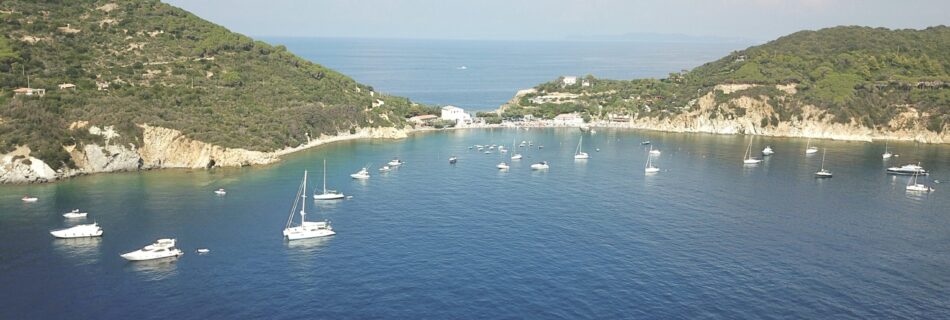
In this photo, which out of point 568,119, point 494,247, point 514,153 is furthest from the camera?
point 568,119

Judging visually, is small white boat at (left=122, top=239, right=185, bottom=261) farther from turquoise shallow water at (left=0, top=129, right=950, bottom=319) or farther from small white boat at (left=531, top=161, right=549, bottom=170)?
small white boat at (left=531, top=161, right=549, bottom=170)

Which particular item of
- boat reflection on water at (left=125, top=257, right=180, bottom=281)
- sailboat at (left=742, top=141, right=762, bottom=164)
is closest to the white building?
sailboat at (left=742, top=141, right=762, bottom=164)

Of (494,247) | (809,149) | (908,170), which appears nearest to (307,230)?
(494,247)

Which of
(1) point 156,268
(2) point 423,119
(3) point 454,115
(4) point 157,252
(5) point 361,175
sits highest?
(3) point 454,115

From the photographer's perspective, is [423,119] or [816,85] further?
[423,119]

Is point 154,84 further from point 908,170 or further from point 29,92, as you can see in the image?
point 908,170

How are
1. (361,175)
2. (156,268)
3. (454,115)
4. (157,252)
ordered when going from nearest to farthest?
(156,268) → (157,252) → (361,175) → (454,115)
